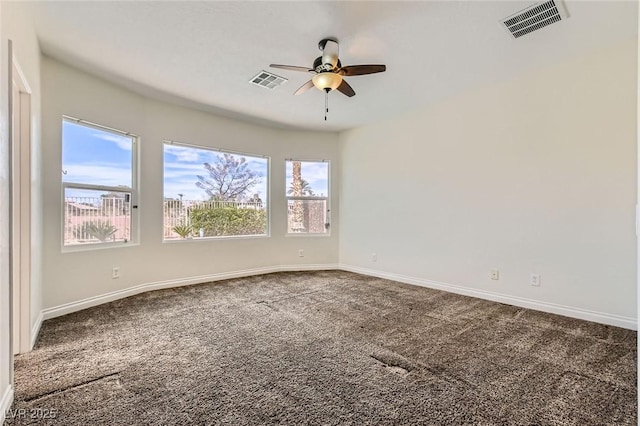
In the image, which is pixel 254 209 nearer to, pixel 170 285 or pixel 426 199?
pixel 170 285

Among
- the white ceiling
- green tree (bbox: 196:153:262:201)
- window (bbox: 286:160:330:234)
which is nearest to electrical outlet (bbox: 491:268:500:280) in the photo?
the white ceiling

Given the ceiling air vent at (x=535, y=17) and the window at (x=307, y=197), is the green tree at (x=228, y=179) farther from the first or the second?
the ceiling air vent at (x=535, y=17)

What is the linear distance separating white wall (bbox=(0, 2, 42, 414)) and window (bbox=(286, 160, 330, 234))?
3391 millimetres

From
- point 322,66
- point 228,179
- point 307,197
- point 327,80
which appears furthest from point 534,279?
point 228,179

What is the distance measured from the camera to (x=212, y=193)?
4867 millimetres

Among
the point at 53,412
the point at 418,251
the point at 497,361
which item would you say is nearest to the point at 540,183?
the point at 418,251

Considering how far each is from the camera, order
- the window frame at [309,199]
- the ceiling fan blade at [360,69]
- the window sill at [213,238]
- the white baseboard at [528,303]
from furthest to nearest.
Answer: the window frame at [309,199] < the window sill at [213,238] < the white baseboard at [528,303] < the ceiling fan blade at [360,69]

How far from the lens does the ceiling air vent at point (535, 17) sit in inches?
91.4

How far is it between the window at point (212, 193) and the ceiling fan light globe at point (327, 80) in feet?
8.51

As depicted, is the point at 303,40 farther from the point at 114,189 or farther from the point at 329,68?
the point at 114,189

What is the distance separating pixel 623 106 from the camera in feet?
9.46

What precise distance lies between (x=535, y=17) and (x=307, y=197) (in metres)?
3.92

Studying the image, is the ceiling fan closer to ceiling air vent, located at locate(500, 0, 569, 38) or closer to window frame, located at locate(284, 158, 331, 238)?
ceiling air vent, located at locate(500, 0, 569, 38)

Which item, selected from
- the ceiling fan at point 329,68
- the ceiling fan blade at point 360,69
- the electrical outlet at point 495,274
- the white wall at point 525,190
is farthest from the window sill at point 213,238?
the electrical outlet at point 495,274
